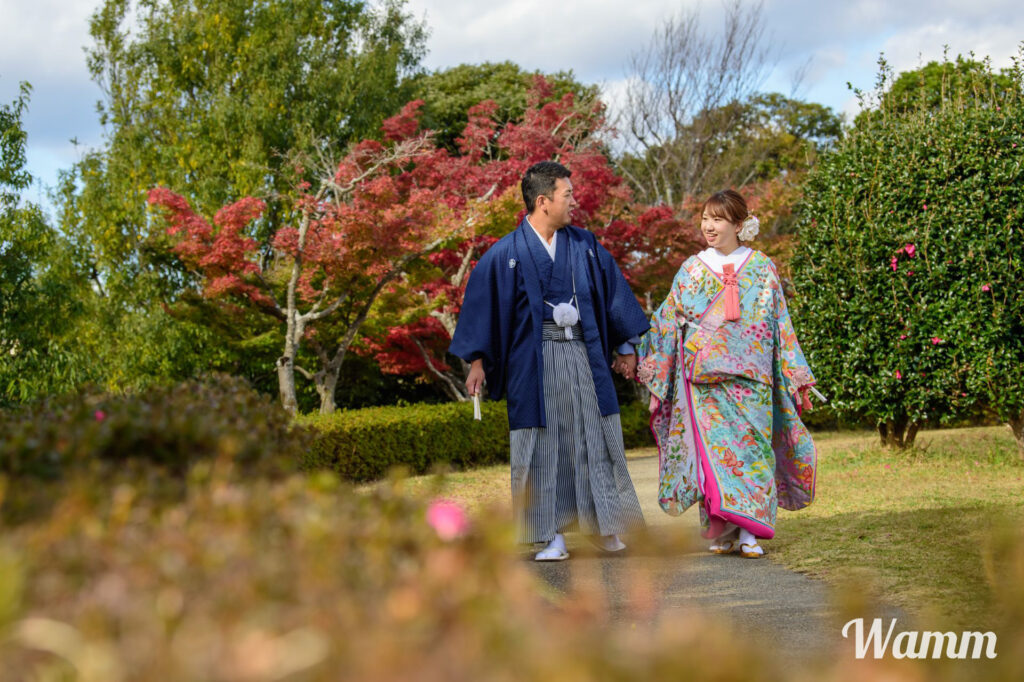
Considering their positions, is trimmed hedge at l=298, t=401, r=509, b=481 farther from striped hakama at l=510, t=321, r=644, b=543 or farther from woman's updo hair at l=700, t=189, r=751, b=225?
woman's updo hair at l=700, t=189, r=751, b=225

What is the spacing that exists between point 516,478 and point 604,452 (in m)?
0.48

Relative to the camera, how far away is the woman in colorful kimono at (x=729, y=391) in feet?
17.1

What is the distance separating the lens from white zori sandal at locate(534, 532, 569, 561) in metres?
5.05

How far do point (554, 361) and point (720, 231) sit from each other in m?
1.19

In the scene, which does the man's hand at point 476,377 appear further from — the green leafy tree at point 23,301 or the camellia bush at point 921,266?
the camellia bush at point 921,266

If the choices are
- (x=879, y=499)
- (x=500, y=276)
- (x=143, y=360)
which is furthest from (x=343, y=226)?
(x=879, y=499)

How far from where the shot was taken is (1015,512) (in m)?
5.87

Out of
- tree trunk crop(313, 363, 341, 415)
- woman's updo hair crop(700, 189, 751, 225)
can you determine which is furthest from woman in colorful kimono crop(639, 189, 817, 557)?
tree trunk crop(313, 363, 341, 415)

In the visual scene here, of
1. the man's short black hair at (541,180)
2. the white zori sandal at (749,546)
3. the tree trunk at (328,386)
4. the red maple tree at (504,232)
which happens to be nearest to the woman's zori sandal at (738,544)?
the white zori sandal at (749,546)

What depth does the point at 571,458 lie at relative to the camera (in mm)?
5207

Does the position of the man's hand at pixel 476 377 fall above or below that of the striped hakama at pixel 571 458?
above

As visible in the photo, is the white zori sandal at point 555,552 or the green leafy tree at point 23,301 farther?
the green leafy tree at point 23,301
